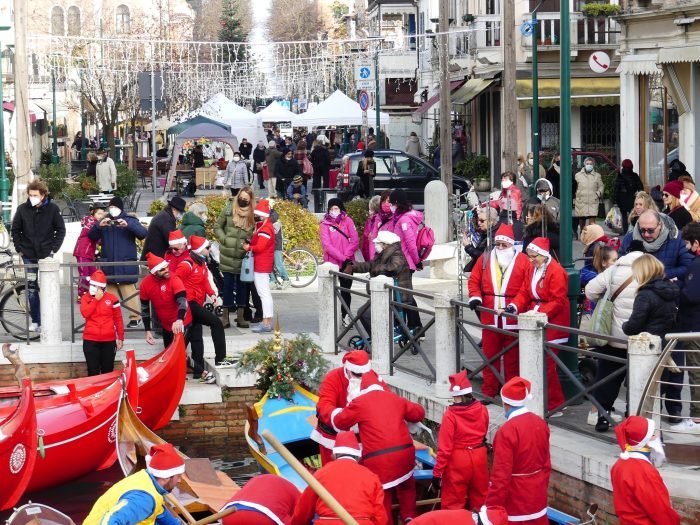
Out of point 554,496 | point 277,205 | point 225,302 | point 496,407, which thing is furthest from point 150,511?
point 277,205

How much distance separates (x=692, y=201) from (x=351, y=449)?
27.3 feet

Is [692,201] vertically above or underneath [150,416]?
above

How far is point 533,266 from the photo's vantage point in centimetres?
1235

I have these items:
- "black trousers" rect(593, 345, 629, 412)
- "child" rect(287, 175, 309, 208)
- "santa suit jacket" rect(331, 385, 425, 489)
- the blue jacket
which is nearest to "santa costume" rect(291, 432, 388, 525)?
"santa suit jacket" rect(331, 385, 425, 489)

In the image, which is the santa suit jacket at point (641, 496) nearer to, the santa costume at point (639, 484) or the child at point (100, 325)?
the santa costume at point (639, 484)

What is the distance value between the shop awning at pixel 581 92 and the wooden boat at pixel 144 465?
28.4 meters

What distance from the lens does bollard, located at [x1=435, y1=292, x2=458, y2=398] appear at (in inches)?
508

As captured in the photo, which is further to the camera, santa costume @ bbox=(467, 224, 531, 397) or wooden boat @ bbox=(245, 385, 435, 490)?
santa costume @ bbox=(467, 224, 531, 397)

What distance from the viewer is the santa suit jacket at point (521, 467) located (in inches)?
376

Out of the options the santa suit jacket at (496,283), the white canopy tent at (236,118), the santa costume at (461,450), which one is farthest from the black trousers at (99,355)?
the white canopy tent at (236,118)

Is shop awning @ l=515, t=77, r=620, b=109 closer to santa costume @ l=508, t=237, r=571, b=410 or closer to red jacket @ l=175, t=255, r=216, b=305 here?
red jacket @ l=175, t=255, r=216, b=305

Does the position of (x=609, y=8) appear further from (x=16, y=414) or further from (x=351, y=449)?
(x=351, y=449)

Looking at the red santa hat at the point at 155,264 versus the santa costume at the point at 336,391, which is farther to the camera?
the red santa hat at the point at 155,264

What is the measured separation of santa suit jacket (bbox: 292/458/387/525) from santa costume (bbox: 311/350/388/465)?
2032mm
